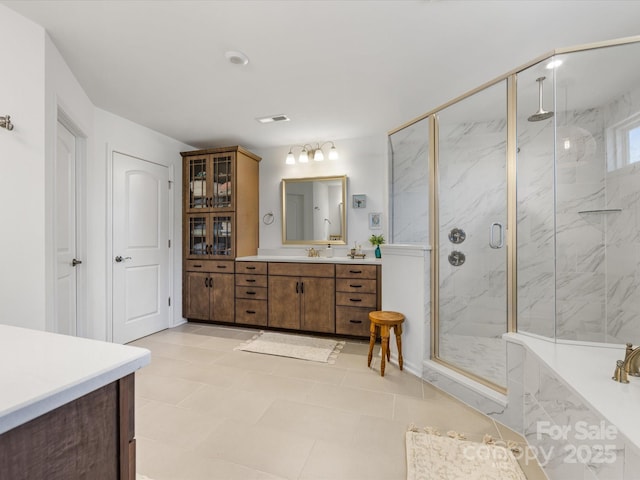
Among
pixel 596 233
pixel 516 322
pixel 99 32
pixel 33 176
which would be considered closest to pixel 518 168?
pixel 516 322

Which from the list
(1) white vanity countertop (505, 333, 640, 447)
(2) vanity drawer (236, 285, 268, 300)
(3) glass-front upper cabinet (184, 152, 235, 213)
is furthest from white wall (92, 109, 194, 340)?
(1) white vanity countertop (505, 333, 640, 447)

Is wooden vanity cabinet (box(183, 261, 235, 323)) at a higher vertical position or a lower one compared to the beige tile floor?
higher

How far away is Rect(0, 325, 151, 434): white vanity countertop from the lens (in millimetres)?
489

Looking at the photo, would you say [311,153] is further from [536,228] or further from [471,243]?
[536,228]

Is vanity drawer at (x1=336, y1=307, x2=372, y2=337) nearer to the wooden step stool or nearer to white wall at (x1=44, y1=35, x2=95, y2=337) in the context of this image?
the wooden step stool

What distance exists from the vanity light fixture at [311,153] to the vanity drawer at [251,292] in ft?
5.48

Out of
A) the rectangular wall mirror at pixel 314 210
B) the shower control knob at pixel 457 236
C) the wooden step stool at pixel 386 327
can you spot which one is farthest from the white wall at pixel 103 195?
the shower control knob at pixel 457 236

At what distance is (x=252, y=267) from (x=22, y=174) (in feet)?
7.53

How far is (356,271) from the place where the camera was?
3.31 meters

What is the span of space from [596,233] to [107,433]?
3.39m

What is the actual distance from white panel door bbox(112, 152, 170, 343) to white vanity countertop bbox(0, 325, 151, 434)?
270 centimetres

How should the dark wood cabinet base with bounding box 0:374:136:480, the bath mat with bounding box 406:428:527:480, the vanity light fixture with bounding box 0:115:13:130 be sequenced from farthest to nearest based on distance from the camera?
the vanity light fixture with bounding box 0:115:13:130 → the bath mat with bounding box 406:428:527:480 → the dark wood cabinet base with bounding box 0:374:136:480

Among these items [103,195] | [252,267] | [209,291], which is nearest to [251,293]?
[252,267]

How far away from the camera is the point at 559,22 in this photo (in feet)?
5.73
